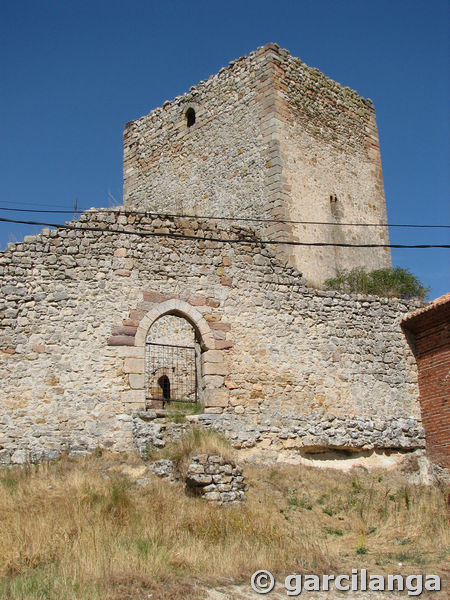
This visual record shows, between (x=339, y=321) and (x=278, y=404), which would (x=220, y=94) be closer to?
(x=339, y=321)

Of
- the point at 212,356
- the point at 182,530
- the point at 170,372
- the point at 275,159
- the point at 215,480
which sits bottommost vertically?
the point at 182,530

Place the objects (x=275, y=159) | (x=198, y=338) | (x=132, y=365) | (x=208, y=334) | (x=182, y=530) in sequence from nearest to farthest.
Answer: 1. (x=182, y=530)
2. (x=132, y=365)
3. (x=208, y=334)
4. (x=198, y=338)
5. (x=275, y=159)

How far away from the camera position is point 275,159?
16.4 metres

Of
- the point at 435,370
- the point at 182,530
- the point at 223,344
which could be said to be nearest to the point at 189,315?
the point at 223,344

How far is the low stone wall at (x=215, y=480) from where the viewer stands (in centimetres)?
986

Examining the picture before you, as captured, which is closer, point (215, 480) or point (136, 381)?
point (215, 480)

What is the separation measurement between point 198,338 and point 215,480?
9.61 feet

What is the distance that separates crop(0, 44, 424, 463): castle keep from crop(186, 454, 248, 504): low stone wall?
1184 mm

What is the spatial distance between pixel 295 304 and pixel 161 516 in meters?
5.50

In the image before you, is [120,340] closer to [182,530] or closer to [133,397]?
[133,397]

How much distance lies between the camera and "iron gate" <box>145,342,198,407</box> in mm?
15453

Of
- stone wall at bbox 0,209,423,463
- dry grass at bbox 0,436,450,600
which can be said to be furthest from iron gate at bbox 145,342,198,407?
dry grass at bbox 0,436,450,600

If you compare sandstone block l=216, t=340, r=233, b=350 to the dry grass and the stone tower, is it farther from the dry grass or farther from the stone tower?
the stone tower

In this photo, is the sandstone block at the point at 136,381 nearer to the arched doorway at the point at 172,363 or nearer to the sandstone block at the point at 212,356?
the sandstone block at the point at 212,356
